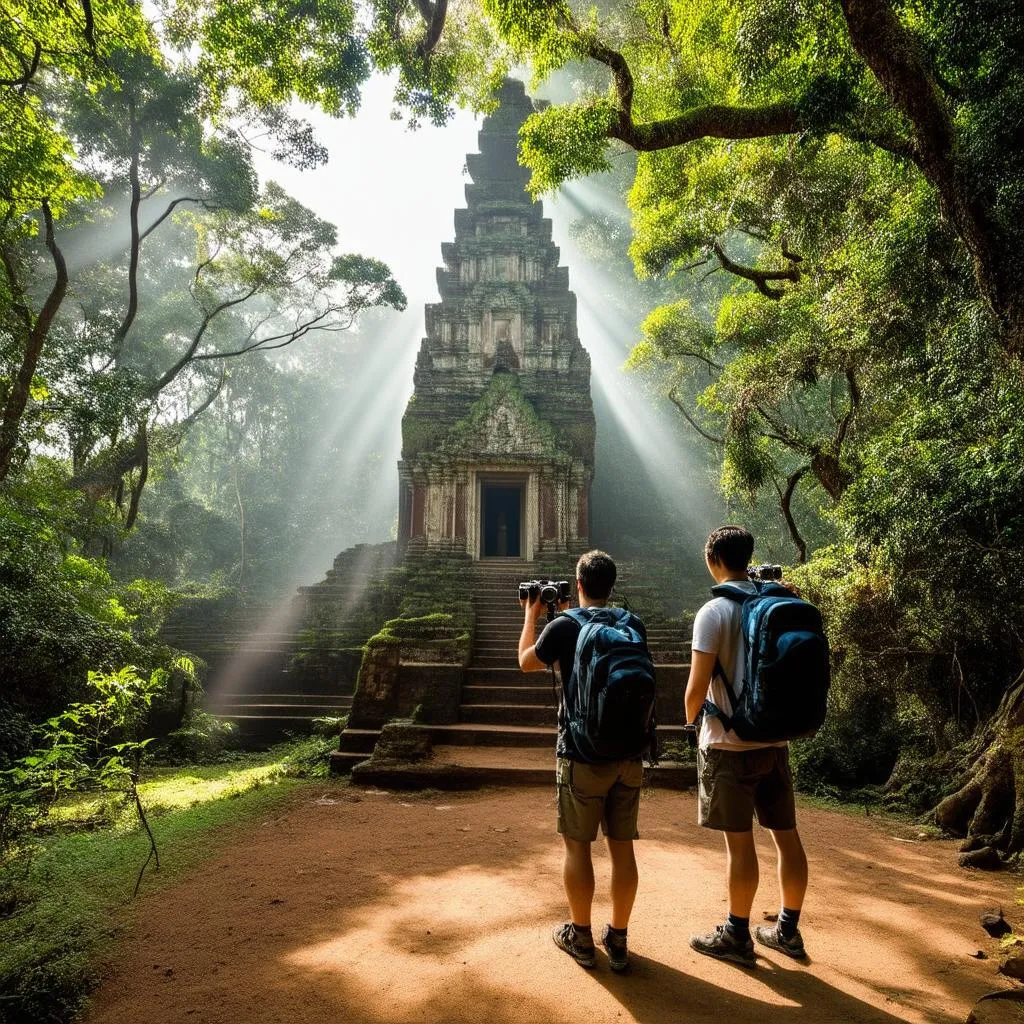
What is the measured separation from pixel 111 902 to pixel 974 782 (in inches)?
233

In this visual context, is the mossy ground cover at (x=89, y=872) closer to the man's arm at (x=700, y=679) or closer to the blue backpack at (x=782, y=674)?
the man's arm at (x=700, y=679)

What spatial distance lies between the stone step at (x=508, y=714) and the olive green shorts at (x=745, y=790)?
4.99 m

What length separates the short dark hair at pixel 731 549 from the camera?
8.55 ft

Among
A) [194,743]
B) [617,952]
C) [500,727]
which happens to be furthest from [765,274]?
[194,743]

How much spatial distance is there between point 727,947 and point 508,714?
511 centimetres

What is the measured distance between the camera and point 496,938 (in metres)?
2.72

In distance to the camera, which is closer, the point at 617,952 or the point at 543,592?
the point at 617,952

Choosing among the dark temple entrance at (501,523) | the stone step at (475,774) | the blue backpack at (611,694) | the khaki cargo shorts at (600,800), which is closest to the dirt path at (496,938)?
the khaki cargo shorts at (600,800)

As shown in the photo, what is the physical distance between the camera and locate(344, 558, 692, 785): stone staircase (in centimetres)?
583

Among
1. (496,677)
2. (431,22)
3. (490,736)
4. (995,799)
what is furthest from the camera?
(431,22)

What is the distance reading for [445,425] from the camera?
1647cm

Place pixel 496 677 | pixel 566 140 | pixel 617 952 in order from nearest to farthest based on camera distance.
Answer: pixel 617 952 → pixel 566 140 → pixel 496 677

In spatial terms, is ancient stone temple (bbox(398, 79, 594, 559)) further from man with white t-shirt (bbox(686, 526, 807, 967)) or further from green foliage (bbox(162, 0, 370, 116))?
man with white t-shirt (bbox(686, 526, 807, 967))

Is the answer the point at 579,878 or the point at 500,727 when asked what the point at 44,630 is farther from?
the point at 579,878
